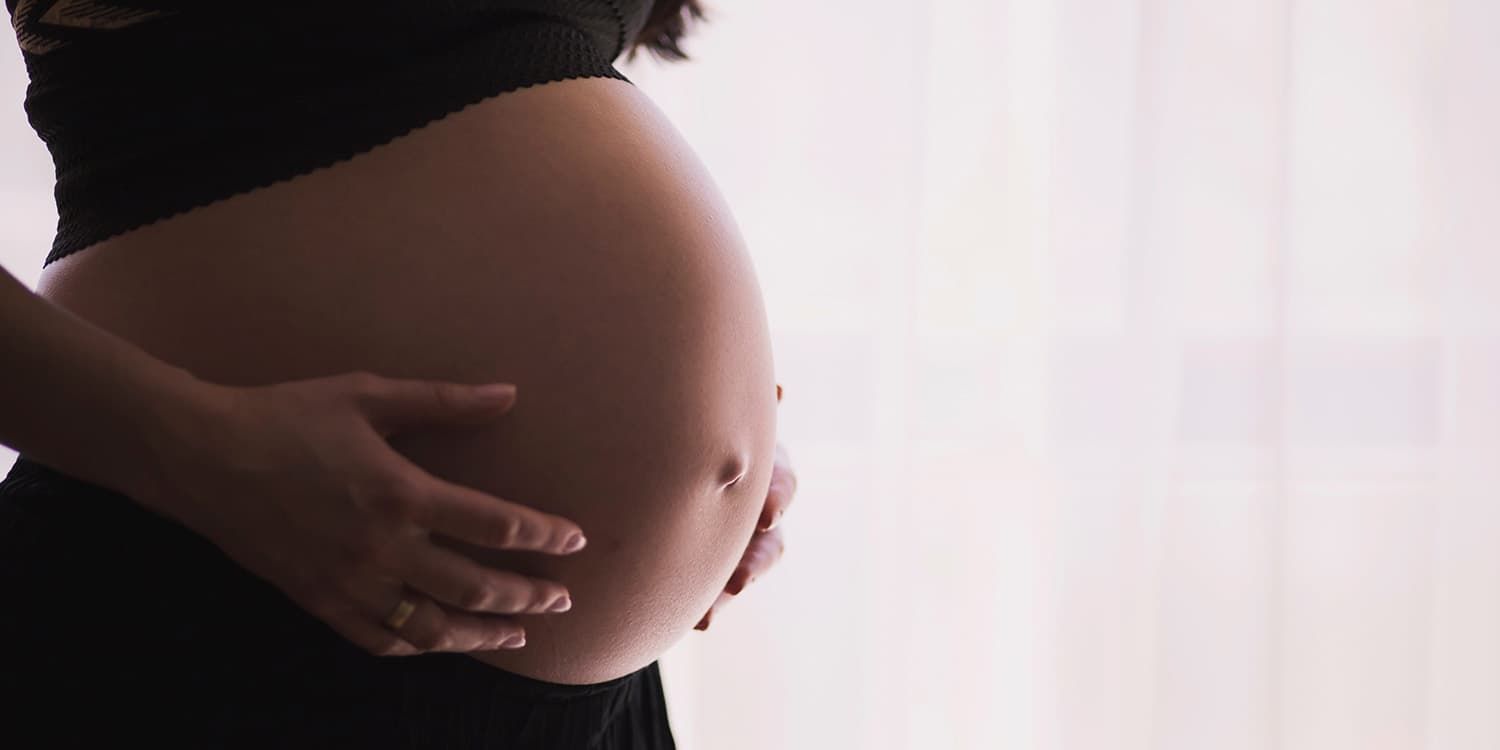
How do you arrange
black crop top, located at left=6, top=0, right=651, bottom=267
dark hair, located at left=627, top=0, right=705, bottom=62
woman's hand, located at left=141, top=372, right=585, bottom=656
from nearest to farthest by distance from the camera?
woman's hand, located at left=141, top=372, right=585, bottom=656 → black crop top, located at left=6, top=0, right=651, bottom=267 → dark hair, located at left=627, top=0, right=705, bottom=62

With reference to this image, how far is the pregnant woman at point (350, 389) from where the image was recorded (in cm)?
45

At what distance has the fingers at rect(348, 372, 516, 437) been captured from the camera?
1.54 feet

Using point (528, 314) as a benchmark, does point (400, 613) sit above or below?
below

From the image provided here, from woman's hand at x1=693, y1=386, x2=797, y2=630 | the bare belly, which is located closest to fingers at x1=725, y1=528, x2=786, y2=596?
woman's hand at x1=693, y1=386, x2=797, y2=630

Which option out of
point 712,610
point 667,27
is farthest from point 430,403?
point 667,27

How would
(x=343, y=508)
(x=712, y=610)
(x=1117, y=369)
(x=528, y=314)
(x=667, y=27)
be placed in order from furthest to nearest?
(x=1117, y=369)
(x=667, y=27)
(x=712, y=610)
(x=528, y=314)
(x=343, y=508)

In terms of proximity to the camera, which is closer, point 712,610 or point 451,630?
point 451,630

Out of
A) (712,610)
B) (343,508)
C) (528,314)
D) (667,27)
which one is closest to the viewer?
(343,508)

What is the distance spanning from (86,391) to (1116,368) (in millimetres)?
1357

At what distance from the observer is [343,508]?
17.5 inches

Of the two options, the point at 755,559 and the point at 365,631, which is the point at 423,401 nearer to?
the point at 365,631

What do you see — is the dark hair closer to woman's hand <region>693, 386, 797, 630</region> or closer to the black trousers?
woman's hand <region>693, 386, 797, 630</region>

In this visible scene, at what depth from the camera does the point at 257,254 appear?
0.54m

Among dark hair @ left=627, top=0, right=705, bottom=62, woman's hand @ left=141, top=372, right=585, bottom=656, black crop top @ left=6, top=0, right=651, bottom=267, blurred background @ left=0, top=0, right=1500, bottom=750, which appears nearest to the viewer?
woman's hand @ left=141, top=372, right=585, bottom=656
